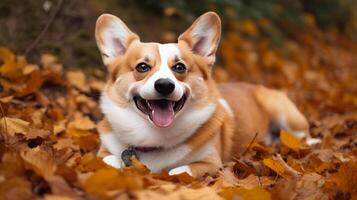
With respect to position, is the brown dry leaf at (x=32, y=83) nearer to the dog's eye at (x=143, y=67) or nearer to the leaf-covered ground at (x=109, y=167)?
the leaf-covered ground at (x=109, y=167)

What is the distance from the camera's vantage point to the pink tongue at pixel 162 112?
302 cm

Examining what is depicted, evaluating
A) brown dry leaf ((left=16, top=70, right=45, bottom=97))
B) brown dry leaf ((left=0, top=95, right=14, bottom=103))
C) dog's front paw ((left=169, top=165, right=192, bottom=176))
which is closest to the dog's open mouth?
dog's front paw ((left=169, top=165, right=192, bottom=176))

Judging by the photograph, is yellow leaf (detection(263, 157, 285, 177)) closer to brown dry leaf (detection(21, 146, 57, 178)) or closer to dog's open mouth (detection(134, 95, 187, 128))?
dog's open mouth (detection(134, 95, 187, 128))

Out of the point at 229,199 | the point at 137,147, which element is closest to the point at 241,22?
the point at 137,147

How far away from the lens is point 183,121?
10.5ft

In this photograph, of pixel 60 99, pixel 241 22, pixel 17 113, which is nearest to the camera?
pixel 17 113

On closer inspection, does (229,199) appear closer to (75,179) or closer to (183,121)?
(75,179)

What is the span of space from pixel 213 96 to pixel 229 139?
0.40 metres

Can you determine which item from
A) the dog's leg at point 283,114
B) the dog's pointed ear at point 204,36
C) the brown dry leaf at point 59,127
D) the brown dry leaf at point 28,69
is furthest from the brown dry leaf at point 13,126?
the dog's leg at point 283,114

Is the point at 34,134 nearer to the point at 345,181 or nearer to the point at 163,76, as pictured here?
the point at 163,76

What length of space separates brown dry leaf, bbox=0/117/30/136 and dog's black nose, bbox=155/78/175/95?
0.75 metres

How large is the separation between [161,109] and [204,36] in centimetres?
71

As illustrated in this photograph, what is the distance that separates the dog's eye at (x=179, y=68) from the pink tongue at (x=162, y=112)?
22 cm

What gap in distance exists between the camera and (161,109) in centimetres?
305
